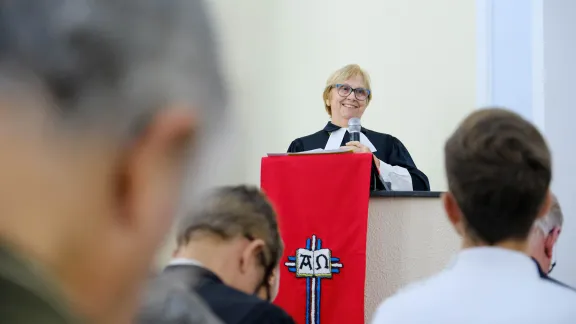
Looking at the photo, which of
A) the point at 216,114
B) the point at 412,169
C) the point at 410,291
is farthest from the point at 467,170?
the point at 412,169

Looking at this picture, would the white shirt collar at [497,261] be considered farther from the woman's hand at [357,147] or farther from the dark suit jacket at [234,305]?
the woman's hand at [357,147]

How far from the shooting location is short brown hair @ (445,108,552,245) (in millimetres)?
1472

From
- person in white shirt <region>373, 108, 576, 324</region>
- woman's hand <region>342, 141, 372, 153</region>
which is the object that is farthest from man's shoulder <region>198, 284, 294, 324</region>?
woman's hand <region>342, 141, 372, 153</region>

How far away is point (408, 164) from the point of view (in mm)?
4445

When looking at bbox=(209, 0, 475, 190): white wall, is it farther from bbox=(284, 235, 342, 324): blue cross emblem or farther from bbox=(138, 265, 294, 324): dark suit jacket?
bbox=(138, 265, 294, 324): dark suit jacket

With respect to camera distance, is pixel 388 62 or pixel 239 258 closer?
pixel 239 258

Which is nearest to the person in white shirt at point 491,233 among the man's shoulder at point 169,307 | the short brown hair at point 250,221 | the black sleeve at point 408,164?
the short brown hair at point 250,221

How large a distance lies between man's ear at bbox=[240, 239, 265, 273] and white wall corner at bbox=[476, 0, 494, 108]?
3.25 meters

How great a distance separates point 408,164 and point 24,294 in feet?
13.7

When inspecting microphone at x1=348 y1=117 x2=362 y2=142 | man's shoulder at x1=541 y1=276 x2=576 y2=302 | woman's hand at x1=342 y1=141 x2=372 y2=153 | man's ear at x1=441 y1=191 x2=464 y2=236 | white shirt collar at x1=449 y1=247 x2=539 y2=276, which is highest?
microphone at x1=348 y1=117 x2=362 y2=142

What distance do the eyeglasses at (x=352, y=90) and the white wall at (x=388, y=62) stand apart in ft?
1.86

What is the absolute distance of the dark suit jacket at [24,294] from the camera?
348 millimetres

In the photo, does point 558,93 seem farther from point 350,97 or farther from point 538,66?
point 350,97

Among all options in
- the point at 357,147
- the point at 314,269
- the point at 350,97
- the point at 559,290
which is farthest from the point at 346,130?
the point at 559,290
